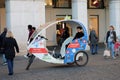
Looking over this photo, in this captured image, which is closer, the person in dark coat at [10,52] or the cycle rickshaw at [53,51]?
the person in dark coat at [10,52]

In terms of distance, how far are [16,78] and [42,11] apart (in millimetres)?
10792

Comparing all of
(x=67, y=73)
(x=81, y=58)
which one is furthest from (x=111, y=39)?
(x=67, y=73)

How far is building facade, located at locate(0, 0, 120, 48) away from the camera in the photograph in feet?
72.9

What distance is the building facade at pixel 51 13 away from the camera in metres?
22.2

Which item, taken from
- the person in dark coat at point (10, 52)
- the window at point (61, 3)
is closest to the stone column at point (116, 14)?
the window at point (61, 3)

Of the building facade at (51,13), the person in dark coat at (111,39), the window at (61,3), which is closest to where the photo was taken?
the person in dark coat at (111,39)

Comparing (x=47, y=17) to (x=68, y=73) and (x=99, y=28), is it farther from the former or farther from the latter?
(x=68, y=73)

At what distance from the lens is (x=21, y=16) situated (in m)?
22.3

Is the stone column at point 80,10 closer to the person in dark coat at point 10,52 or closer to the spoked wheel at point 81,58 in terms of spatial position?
the spoked wheel at point 81,58

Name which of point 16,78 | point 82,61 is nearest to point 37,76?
point 16,78

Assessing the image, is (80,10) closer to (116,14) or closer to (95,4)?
(116,14)

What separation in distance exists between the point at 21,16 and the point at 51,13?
8011mm

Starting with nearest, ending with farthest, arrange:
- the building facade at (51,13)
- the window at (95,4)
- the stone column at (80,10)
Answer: the building facade at (51,13), the stone column at (80,10), the window at (95,4)

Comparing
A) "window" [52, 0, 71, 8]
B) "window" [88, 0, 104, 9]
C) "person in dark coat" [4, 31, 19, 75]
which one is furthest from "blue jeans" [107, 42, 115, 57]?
"window" [88, 0, 104, 9]
